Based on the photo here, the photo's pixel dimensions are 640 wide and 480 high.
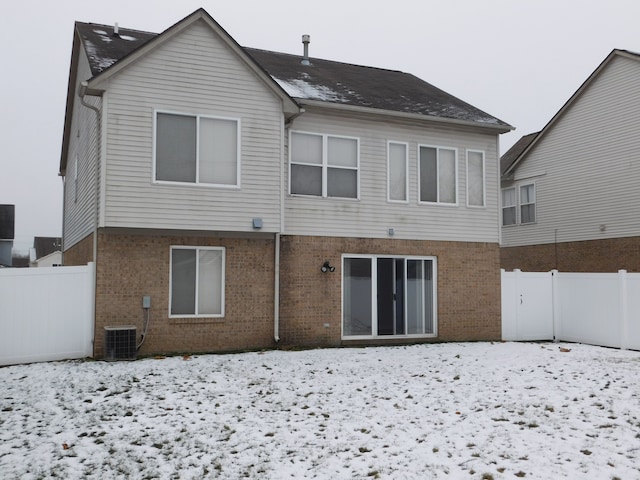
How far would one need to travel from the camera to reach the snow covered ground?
6930mm

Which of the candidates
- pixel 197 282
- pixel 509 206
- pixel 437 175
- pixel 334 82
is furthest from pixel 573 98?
pixel 197 282

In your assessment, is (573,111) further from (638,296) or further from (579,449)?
(579,449)

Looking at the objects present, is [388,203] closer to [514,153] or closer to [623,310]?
[623,310]

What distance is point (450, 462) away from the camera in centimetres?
708

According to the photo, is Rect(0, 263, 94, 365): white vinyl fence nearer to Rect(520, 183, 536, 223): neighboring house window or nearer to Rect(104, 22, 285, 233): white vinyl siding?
Rect(104, 22, 285, 233): white vinyl siding

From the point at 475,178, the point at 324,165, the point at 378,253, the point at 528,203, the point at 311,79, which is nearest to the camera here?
the point at 324,165

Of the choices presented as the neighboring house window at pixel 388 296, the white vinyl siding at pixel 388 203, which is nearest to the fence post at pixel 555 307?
the white vinyl siding at pixel 388 203

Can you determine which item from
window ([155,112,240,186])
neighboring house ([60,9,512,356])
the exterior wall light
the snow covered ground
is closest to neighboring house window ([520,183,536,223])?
neighboring house ([60,9,512,356])

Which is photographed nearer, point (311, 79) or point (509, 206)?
point (311, 79)

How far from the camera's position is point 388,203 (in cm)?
1584

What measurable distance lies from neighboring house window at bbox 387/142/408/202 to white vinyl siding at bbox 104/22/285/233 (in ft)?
11.0

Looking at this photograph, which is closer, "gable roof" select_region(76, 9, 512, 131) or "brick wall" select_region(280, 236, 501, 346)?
"brick wall" select_region(280, 236, 501, 346)

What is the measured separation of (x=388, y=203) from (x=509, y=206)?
10.5 m

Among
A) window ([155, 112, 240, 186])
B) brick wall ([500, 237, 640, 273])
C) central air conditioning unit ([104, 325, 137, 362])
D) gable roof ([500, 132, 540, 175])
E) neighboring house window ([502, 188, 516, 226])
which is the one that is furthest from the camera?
gable roof ([500, 132, 540, 175])
